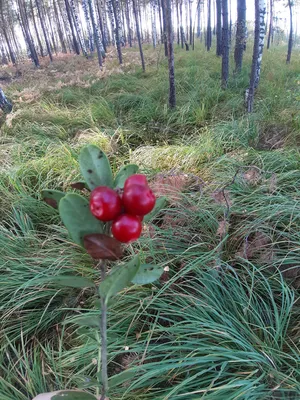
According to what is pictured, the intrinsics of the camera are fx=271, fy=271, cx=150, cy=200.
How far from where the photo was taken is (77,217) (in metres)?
0.53

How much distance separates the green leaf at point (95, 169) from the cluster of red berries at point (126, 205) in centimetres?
11

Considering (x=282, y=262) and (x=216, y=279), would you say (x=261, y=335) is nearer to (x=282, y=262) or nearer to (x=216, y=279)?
(x=216, y=279)

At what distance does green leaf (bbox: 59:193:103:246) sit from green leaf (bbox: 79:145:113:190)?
0.04m

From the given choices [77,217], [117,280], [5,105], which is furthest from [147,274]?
[5,105]

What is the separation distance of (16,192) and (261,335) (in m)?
2.43

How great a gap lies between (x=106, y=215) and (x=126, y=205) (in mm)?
37

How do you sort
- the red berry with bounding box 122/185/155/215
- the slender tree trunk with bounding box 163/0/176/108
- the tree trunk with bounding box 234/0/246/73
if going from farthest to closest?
the tree trunk with bounding box 234/0/246/73
the slender tree trunk with bounding box 163/0/176/108
the red berry with bounding box 122/185/155/215

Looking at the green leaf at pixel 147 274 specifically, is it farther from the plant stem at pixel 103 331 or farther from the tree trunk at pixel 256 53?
the tree trunk at pixel 256 53

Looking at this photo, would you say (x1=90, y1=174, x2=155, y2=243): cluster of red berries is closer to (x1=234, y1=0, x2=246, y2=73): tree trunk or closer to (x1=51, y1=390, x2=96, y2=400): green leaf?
(x1=51, y1=390, x2=96, y2=400): green leaf

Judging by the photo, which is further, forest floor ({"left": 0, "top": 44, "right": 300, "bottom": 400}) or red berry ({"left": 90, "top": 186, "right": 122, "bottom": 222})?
forest floor ({"left": 0, "top": 44, "right": 300, "bottom": 400})

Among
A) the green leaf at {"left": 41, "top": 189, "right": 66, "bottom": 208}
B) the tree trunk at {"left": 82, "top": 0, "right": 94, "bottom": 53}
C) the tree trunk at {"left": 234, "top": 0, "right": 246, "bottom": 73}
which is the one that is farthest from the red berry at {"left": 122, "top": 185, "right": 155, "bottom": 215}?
the tree trunk at {"left": 82, "top": 0, "right": 94, "bottom": 53}

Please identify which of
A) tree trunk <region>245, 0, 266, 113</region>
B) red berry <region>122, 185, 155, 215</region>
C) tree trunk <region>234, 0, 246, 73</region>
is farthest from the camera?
tree trunk <region>234, 0, 246, 73</region>

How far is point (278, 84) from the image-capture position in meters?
6.39

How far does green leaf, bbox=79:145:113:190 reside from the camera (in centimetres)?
55
